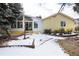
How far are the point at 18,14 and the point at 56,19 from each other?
47 cm

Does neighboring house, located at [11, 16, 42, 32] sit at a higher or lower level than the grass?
higher

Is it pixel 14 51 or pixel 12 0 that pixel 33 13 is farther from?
pixel 14 51

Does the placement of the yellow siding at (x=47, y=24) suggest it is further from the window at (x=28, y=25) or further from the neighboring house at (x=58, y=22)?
the window at (x=28, y=25)

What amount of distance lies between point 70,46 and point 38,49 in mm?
386

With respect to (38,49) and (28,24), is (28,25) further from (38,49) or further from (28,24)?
(38,49)

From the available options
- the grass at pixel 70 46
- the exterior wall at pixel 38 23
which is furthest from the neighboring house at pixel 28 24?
the grass at pixel 70 46

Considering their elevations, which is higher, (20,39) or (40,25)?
(40,25)

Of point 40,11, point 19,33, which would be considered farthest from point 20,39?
point 40,11

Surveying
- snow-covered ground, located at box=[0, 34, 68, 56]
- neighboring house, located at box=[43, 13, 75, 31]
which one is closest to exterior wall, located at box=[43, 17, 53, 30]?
neighboring house, located at box=[43, 13, 75, 31]

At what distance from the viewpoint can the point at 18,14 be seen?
2.34 meters

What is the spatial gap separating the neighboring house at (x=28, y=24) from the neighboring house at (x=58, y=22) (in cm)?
8

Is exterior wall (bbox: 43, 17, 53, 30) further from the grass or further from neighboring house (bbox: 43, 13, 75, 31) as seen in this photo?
the grass

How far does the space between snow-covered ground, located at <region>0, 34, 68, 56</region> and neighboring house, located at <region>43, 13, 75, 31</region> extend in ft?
0.43

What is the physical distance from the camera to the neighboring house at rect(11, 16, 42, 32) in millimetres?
2316
